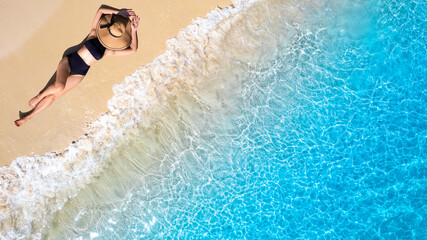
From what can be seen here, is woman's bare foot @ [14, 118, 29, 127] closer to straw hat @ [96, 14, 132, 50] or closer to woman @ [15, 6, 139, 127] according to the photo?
woman @ [15, 6, 139, 127]

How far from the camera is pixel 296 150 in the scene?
6062 millimetres

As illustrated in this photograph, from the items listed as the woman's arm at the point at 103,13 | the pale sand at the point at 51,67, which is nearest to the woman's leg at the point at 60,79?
the pale sand at the point at 51,67

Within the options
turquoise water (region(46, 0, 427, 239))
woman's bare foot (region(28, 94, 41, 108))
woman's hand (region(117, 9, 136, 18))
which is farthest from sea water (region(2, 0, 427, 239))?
woman's bare foot (region(28, 94, 41, 108))

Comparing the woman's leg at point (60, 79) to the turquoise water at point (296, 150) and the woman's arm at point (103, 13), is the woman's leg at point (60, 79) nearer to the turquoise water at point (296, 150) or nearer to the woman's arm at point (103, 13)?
the woman's arm at point (103, 13)

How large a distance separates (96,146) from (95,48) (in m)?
2.06

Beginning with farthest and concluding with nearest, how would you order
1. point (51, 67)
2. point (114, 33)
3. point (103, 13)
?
point (51, 67), point (103, 13), point (114, 33)

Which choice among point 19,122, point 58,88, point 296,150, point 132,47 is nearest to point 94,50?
point 132,47

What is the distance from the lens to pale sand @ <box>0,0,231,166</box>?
596 cm

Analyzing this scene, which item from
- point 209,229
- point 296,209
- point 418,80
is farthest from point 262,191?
point 418,80

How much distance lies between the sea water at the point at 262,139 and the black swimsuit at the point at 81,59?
79cm

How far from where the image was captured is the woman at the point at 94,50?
18.6ft

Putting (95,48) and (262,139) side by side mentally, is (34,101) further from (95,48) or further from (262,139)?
(262,139)

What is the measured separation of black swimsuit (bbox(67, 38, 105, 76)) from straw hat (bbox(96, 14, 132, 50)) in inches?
4.9

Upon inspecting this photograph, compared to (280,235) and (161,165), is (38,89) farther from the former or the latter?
(280,235)
